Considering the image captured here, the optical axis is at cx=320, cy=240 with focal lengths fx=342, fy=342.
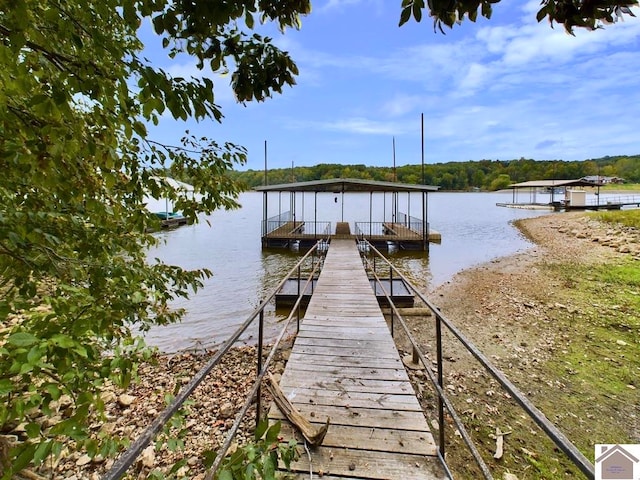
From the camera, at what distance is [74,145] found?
1418 mm

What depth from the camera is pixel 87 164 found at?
2.10m

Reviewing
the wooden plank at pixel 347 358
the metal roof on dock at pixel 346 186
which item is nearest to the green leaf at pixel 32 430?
the wooden plank at pixel 347 358

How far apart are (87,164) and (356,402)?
8.61 ft

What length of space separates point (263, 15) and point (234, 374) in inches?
176

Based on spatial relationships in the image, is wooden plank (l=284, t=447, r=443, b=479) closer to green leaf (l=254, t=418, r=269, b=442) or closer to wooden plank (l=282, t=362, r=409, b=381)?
wooden plank (l=282, t=362, r=409, b=381)

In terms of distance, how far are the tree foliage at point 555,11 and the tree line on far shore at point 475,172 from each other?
66004 millimetres

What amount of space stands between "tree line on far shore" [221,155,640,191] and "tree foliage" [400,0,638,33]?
66.0 m

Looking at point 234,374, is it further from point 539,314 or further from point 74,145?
point 539,314

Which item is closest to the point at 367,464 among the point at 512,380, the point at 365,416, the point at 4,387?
the point at 365,416

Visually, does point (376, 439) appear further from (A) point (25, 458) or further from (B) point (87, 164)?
(B) point (87, 164)

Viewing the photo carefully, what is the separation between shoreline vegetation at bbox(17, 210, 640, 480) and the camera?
311 cm

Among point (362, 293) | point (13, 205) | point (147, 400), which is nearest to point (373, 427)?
point (13, 205)

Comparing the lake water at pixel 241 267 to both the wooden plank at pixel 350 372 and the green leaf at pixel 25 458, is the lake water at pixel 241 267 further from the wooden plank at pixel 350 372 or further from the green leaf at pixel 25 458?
the wooden plank at pixel 350 372

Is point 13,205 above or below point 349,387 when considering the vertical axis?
above
